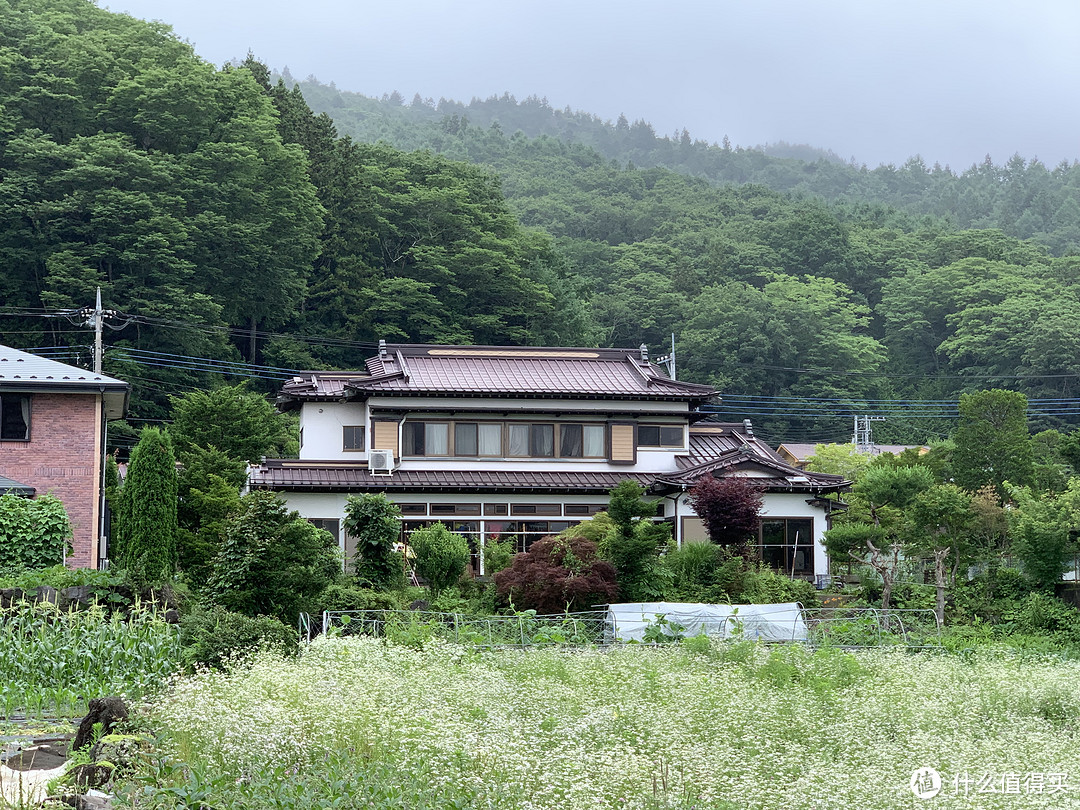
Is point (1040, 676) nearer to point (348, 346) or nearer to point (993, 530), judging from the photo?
point (993, 530)

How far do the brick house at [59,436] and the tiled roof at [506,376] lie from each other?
6.87 metres

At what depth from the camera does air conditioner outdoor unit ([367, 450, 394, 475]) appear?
29.3 meters

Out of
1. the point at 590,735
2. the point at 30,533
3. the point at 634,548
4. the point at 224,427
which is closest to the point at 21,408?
the point at 30,533

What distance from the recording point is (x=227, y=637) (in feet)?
41.4

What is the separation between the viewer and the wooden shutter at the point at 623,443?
1232 inches

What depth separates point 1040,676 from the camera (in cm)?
1194

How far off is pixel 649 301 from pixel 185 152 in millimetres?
28523

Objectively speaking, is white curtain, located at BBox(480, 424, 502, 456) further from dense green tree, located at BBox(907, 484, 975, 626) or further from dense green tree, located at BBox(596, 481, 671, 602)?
dense green tree, located at BBox(907, 484, 975, 626)

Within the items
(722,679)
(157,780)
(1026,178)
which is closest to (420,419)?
(722,679)

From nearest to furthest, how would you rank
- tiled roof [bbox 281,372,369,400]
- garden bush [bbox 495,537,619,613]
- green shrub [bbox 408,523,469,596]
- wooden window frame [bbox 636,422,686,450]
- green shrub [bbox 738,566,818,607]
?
garden bush [bbox 495,537,619,613]
green shrub [bbox 738,566,818,607]
green shrub [bbox 408,523,469,596]
tiled roof [bbox 281,372,369,400]
wooden window frame [bbox 636,422,686,450]

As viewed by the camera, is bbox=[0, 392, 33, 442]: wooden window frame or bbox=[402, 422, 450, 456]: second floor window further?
bbox=[402, 422, 450, 456]: second floor window

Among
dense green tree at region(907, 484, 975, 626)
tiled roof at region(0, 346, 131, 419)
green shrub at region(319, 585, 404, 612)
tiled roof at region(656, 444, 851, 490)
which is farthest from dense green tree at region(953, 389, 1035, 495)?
tiled roof at region(0, 346, 131, 419)

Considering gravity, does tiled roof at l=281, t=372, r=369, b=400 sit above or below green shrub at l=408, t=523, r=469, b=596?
above

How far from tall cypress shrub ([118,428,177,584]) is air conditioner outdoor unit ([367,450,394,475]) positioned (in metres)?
7.26
